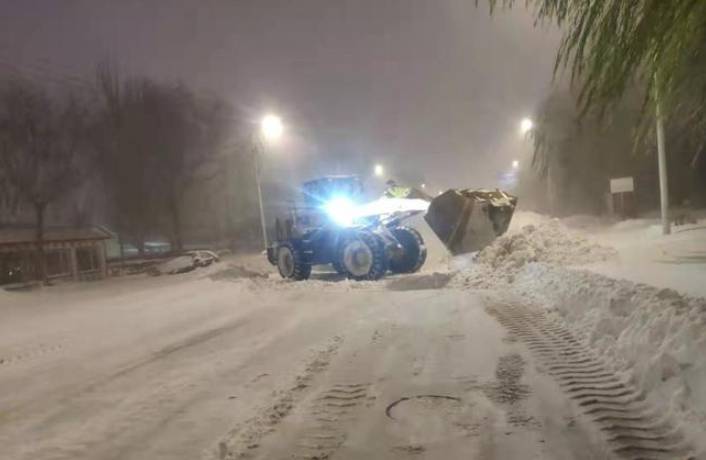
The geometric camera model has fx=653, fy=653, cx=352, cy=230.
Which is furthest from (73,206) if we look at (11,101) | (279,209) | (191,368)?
(191,368)

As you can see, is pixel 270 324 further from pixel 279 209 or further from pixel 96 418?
pixel 279 209

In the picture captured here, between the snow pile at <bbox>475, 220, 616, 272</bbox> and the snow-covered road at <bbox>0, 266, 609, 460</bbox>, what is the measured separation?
3776mm

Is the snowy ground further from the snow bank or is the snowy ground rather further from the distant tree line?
the distant tree line

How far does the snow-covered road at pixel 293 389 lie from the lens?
474 centimetres

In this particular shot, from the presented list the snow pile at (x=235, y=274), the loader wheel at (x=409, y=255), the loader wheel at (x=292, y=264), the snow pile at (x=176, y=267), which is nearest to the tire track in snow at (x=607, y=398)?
the loader wheel at (x=409, y=255)

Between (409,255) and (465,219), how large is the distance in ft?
6.15

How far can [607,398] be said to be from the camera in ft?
17.6

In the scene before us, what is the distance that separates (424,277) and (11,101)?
2471 centimetres

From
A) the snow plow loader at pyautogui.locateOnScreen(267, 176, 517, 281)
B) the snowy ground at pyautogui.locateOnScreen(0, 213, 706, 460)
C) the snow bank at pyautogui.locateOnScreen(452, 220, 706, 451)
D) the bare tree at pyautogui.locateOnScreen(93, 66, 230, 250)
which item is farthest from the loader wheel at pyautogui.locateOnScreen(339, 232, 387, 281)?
the bare tree at pyautogui.locateOnScreen(93, 66, 230, 250)

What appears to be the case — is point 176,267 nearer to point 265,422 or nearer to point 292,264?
point 292,264

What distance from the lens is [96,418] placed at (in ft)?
19.0

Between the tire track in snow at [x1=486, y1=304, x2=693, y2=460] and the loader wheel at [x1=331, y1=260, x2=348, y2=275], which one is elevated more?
the loader wheel at [x1=331, y1=260, x2=348, y2=275]

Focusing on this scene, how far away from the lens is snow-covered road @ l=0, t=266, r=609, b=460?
4742mm

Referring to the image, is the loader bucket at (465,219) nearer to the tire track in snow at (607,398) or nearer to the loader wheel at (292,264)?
the loader wheel at (292,264)
